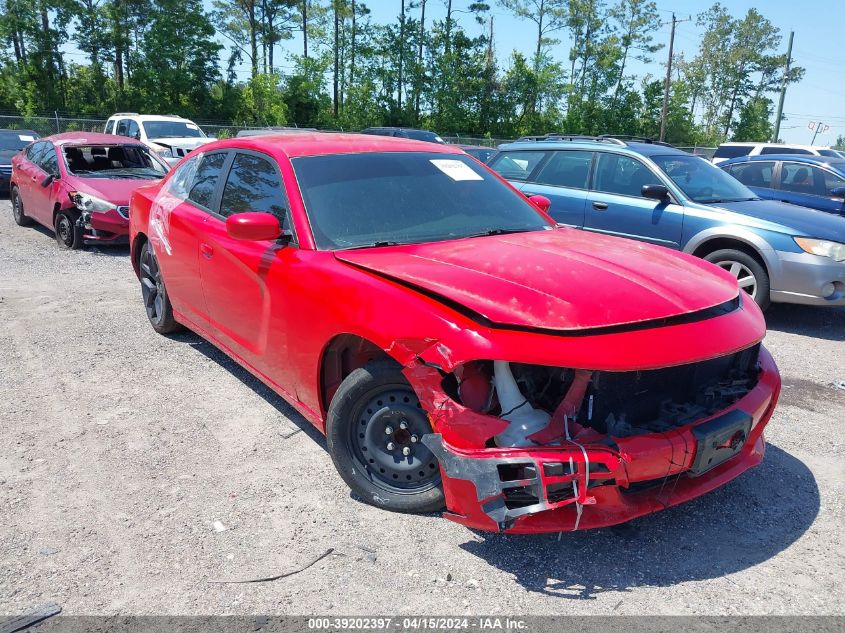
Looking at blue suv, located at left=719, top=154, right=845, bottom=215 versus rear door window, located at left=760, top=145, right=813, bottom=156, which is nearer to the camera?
blue suv, located at left=719, top=154, right=845, bottom=215

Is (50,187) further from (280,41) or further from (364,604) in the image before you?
(280,41)

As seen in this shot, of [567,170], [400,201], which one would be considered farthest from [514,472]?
[567,170]

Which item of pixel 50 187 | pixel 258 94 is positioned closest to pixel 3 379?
pixel 50 187

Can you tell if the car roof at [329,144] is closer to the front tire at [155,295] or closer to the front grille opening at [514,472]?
the front tire at [155,295]

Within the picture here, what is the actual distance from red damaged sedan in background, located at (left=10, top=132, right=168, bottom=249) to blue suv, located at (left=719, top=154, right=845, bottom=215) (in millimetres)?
8709

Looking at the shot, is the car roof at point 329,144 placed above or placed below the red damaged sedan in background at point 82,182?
above

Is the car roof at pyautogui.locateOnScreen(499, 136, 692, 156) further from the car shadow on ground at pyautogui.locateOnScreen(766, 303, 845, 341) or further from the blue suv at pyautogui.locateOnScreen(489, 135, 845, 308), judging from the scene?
the car shadow on ground at pyautogui.locateOnScreen(766, 303, 845, 341)

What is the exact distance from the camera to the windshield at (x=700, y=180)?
24.0 ft

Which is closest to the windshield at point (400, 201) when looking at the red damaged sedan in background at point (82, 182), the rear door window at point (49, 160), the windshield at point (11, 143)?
the red damaged sedan in background at point (82, 182)

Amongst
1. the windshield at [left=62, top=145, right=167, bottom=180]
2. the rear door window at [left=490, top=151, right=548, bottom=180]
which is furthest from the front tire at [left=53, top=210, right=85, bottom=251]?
the rear door window at [left=490, top=151, right=548, bottom=180]

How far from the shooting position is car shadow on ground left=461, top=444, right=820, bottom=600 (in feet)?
9.02

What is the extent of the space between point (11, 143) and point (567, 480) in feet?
58.2

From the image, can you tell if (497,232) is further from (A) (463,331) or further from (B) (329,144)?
(A) (463,331)

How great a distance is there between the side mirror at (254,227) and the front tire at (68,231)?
7.10 metres
